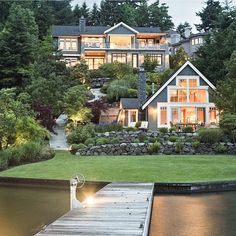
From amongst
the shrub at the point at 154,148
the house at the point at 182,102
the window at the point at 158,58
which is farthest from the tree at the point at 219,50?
the shrub at the point at 154,148

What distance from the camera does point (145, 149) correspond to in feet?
92.2

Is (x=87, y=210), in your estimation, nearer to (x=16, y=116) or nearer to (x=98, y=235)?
(x=98, y=235)

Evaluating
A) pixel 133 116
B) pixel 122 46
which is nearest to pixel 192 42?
pixel 122 46

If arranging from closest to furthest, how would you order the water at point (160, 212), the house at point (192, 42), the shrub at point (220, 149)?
the water at point (160, 212)
the shrub at point (220, 149)
the house at point (192, 42)

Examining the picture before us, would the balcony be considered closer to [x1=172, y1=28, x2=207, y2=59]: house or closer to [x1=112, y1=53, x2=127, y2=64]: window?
[x1=112, y1=53, x2=127, y2=64]: window

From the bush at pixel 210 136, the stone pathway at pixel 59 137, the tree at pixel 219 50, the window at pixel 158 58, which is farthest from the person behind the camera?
the window at pixel 158 58

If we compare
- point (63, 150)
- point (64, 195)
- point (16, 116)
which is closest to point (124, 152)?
point (63, 150)

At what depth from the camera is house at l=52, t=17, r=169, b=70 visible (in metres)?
58.0

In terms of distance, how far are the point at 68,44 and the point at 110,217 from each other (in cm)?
5142

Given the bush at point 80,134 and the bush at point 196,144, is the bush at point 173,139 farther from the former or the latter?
the bush at point 80,134

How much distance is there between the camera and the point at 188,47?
72.2m

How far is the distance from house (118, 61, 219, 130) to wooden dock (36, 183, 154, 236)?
2176 centimetres

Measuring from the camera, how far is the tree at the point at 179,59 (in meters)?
58.0

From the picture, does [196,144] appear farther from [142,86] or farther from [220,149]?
[142,86]
